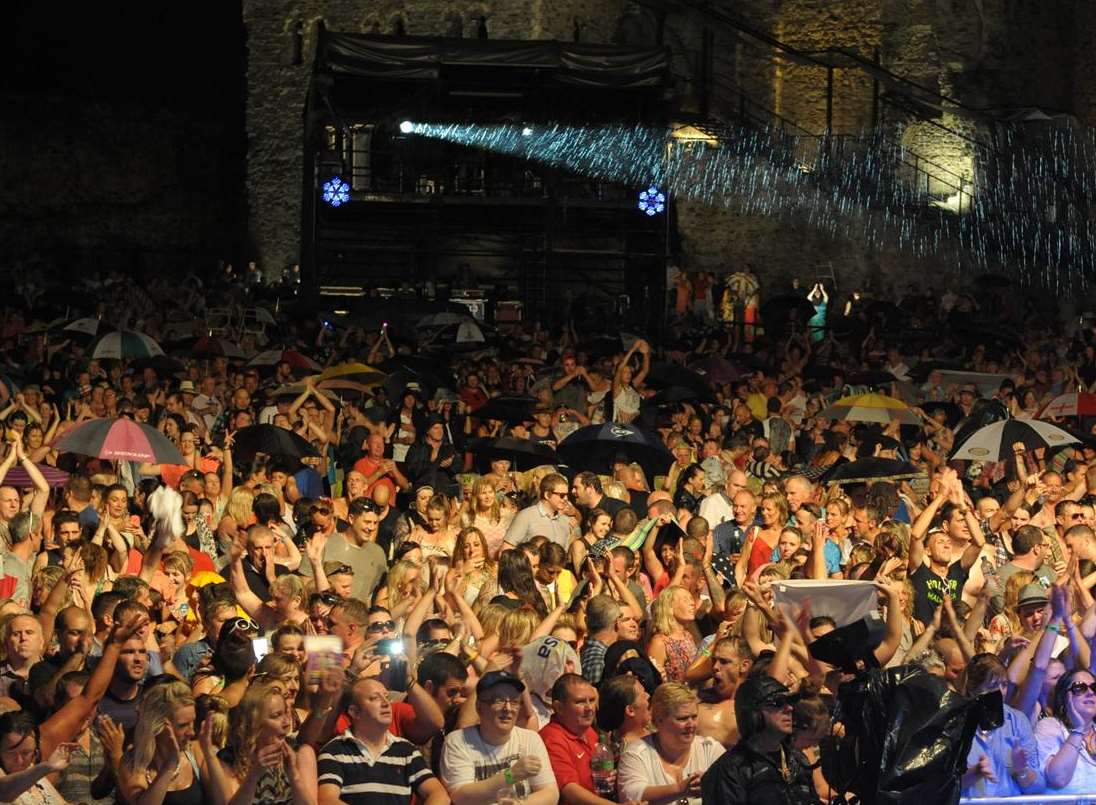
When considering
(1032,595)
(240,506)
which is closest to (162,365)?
(240,506)

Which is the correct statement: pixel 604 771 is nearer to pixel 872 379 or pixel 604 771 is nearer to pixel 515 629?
pixel 515 629

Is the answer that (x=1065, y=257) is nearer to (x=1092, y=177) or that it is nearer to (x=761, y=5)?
(x=1092, y=177)

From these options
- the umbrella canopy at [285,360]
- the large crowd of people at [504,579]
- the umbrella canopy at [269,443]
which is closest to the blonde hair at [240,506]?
the large crowd of people at [504,579]

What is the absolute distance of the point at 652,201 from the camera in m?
29.5

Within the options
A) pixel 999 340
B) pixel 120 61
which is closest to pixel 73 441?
pixel 999 340

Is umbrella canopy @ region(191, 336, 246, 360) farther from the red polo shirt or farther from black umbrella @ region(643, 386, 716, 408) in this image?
the red polo shirt

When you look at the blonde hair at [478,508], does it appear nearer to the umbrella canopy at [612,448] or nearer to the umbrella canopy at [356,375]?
the umbrella canopy at [612,448]

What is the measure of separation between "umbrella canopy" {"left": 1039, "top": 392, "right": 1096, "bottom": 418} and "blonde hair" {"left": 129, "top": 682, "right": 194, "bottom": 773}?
33.5 ft

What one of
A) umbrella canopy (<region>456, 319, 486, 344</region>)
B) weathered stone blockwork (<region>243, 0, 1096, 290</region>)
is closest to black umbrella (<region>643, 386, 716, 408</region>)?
umbrella canopy (<region>456, 319, 486, 344</region>)

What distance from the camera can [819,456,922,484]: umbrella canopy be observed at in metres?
14.1

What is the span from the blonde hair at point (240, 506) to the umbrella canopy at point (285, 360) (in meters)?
6.53

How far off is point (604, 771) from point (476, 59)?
22287 mm

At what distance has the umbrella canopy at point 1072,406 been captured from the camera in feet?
52.6

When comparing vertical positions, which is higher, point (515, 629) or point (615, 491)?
point (615, 491)
